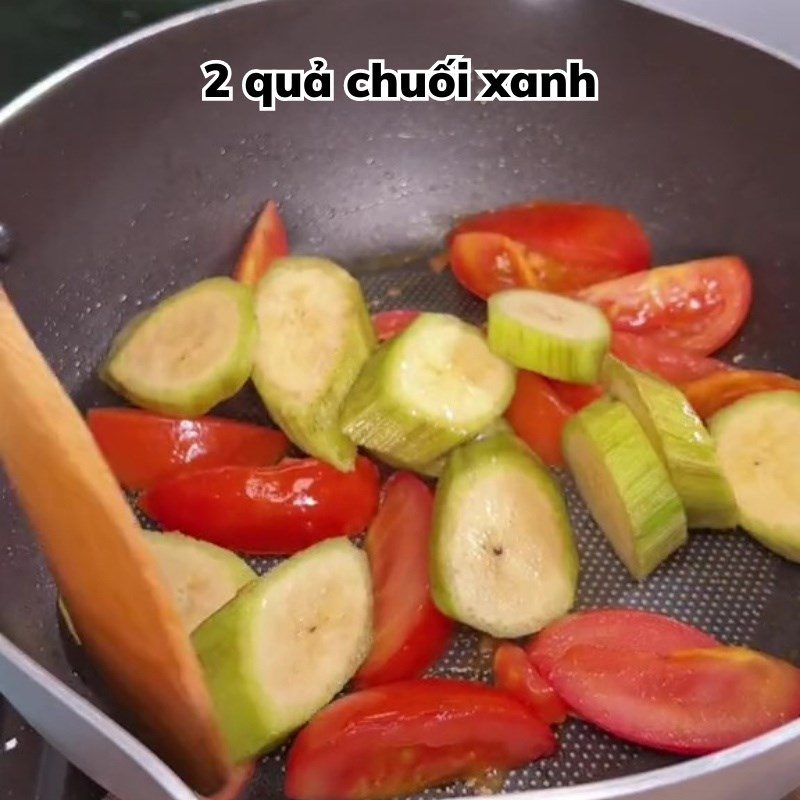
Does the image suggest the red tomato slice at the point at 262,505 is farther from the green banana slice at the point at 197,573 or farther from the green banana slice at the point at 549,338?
the green banana slice at the point at 549,338

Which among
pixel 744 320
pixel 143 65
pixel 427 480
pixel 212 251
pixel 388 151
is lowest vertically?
pixel 427 480

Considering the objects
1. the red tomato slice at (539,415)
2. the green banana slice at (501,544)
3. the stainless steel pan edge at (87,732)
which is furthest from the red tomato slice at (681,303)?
the stainless steel pan edge at (87,732)

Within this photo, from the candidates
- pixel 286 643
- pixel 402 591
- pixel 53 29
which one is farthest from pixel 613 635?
pixel 53 29

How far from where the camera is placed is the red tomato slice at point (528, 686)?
106cm

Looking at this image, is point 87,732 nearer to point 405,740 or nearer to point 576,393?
point 405,740

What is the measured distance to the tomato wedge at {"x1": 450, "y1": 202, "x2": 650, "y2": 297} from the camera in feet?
4.68

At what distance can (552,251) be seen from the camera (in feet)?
4.74

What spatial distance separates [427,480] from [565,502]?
16cm

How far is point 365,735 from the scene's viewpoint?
0.97 m

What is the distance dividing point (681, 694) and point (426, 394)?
409 millimetres

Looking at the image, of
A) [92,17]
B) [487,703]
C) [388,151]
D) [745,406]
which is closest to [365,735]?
[487,703]

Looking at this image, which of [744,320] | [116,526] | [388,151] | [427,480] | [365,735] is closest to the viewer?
[116,526]

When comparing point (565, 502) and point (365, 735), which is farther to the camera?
point (565, 502)

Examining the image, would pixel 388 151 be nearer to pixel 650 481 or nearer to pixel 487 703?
pixel 650 481
